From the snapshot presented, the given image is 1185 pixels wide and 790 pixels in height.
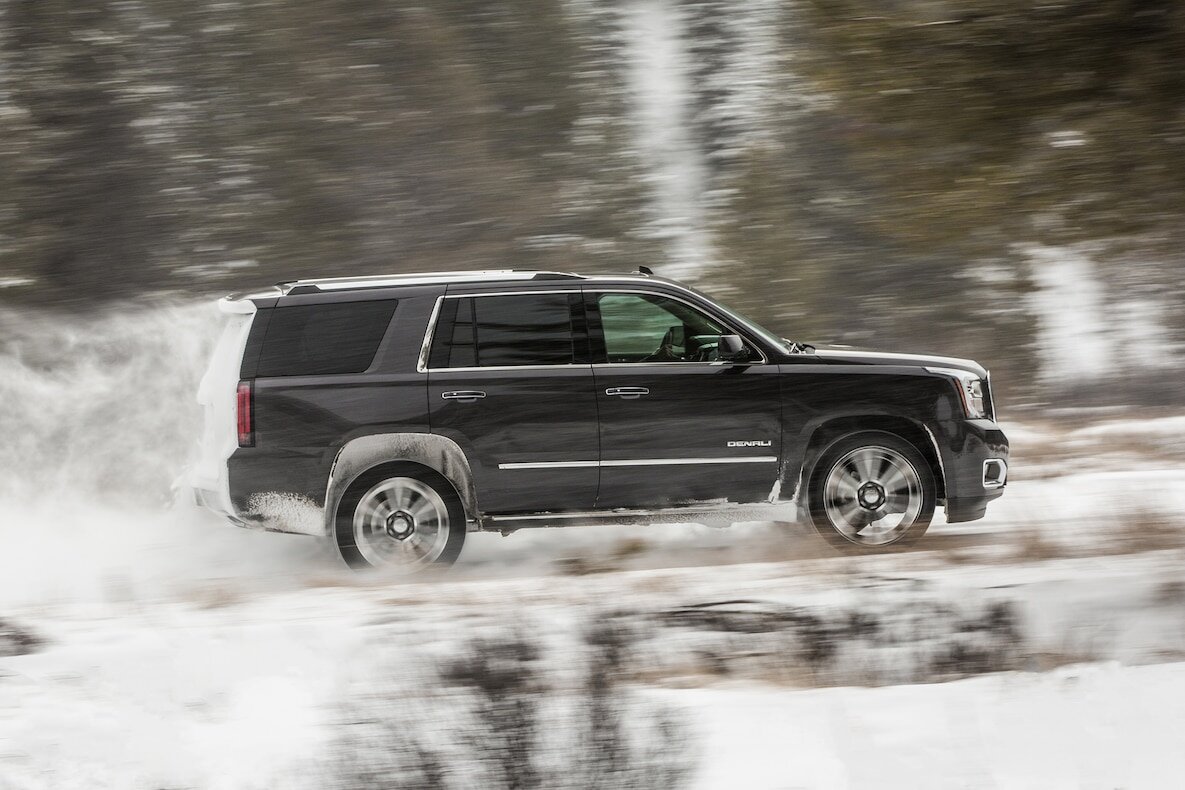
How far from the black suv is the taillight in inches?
0.5

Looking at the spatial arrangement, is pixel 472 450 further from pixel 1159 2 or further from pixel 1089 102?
pixel 1159 2

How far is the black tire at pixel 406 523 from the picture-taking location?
6855 mm

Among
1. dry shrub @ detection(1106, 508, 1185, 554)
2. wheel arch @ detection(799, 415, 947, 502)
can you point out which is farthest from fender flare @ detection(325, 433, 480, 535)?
dry shrub @ detection(1106, 508, 1185, 554)

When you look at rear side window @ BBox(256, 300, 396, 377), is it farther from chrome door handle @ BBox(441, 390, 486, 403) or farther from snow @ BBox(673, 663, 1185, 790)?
snow @ BBox(673, 663, 1185, 790)

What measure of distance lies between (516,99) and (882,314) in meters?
6.65

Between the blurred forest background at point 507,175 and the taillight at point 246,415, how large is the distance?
8.16 metres

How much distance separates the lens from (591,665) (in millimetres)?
5188

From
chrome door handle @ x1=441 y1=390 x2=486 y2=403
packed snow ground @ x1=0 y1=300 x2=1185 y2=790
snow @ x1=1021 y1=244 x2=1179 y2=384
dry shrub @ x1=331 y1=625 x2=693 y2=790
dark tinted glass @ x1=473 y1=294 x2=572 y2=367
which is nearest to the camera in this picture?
dry shrub @ x1=331 y1=625 x2=693 y2=790

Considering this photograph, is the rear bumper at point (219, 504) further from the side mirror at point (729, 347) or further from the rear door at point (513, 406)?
the side mirror at point (729, 347)

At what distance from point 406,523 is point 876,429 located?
2795 millimetres

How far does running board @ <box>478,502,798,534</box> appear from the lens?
696cm

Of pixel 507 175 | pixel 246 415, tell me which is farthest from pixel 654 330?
pixel 507 175

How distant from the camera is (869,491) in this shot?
709cm

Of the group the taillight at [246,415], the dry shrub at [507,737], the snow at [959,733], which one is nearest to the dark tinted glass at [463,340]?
the taillight at [246,415]
